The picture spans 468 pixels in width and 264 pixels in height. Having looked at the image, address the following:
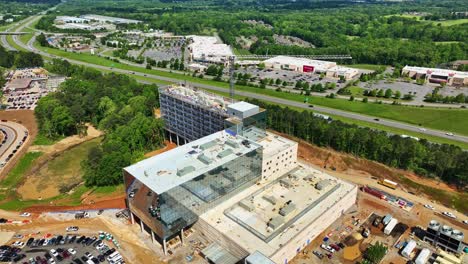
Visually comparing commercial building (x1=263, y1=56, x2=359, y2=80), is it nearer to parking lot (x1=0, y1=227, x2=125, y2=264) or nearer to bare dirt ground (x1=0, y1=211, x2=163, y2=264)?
bare dirt ground (x1=0, y1=211, x2=163, y2=264)

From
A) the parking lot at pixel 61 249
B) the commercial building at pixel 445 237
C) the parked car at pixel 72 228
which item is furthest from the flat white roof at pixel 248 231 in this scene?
the parked car at pixel 72 228

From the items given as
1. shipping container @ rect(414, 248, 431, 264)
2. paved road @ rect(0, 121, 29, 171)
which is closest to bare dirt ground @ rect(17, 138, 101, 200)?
paved road @ rect(0, 121, 29, 171)

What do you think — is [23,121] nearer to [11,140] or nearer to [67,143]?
[11,140]

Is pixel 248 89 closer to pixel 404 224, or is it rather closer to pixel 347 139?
pixel 347 139

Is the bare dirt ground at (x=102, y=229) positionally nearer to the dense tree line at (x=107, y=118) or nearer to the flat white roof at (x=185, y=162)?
the flat white roof at (x=185, y=162)

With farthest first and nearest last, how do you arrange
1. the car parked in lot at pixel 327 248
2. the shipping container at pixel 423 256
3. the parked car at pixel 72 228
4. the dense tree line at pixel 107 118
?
the dense tree line at pixel 107 118, the parked car at pixel 72 228, the car parked in lot at pixel 327 248, the shipping container at pixel 423 256

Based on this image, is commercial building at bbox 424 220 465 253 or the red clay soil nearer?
commercial building at bbox 424 220 465 253
